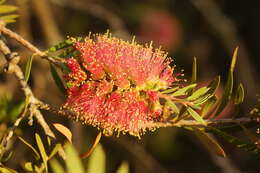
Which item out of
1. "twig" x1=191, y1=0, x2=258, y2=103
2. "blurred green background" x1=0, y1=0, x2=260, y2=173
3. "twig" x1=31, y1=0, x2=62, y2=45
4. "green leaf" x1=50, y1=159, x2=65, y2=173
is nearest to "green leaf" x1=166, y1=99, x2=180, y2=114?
"green leaf" x1=50, y1=159, x2=65, y2=173

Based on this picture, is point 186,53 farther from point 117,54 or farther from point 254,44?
point 117,54

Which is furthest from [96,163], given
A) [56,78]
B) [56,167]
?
[56,78]

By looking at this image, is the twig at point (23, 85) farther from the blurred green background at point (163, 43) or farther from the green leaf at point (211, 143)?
the blurred green background at point (163, 43)

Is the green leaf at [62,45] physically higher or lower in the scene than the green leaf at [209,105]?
higher

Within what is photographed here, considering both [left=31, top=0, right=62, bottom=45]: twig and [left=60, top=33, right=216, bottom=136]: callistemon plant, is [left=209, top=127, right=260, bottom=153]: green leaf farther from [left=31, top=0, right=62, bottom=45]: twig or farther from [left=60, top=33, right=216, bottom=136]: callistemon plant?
[left=31, top=0, right=62, bottom=45]: twig

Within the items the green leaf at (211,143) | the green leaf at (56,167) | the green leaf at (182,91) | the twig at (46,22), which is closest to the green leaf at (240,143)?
the green leaf at (211,143)

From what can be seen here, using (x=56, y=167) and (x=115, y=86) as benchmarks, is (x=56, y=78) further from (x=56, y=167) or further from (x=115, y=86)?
(x=56, y=167)
